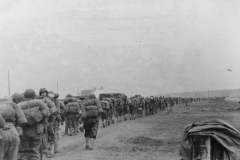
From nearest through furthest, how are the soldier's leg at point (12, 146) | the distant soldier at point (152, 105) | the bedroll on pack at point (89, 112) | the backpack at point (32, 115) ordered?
the soldier's leg at point (12, 146)
the backpack at point (32, 115)
the bedroll on pack at point (89, 112)
the distant soldier at point (152, 105)

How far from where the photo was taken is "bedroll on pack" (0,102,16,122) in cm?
633

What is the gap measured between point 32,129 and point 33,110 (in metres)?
0.49

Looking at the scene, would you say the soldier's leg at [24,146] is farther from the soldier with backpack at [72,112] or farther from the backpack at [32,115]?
the soldier with backpack at [72,112]

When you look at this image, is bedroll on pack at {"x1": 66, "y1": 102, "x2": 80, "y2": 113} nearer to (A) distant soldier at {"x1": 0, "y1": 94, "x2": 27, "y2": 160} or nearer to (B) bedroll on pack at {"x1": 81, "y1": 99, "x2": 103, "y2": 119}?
(B) bedroll on pack at {"x1": 81, "y1": 99, "x2": 103, "y2": 119}

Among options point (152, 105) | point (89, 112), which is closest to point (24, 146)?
point (89, 112)

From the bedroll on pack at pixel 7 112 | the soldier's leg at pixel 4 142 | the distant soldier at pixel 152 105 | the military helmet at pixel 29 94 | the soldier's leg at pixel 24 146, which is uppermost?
the military helmet at pixel 29 94

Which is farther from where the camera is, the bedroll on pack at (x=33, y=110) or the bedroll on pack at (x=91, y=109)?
the bedroll on pack at (x=91, y=109)

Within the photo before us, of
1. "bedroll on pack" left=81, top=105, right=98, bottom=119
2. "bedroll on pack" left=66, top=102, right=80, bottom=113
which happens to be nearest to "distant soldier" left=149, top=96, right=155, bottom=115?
"bedroll on pack" left=66, top=102, right=80, bottom=113

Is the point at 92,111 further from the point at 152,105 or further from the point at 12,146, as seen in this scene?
the point at 152,105

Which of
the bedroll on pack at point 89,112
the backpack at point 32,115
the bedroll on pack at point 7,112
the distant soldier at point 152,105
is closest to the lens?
the bedroll on pack at point 7,112

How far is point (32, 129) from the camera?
7.76 metres

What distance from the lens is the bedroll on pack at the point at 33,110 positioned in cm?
764

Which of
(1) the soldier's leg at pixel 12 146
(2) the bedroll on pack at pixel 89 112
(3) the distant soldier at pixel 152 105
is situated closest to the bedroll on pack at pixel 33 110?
(1) the soldier's leg at pixel 12 146

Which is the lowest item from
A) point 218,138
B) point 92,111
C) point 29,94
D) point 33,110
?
point 92,111
